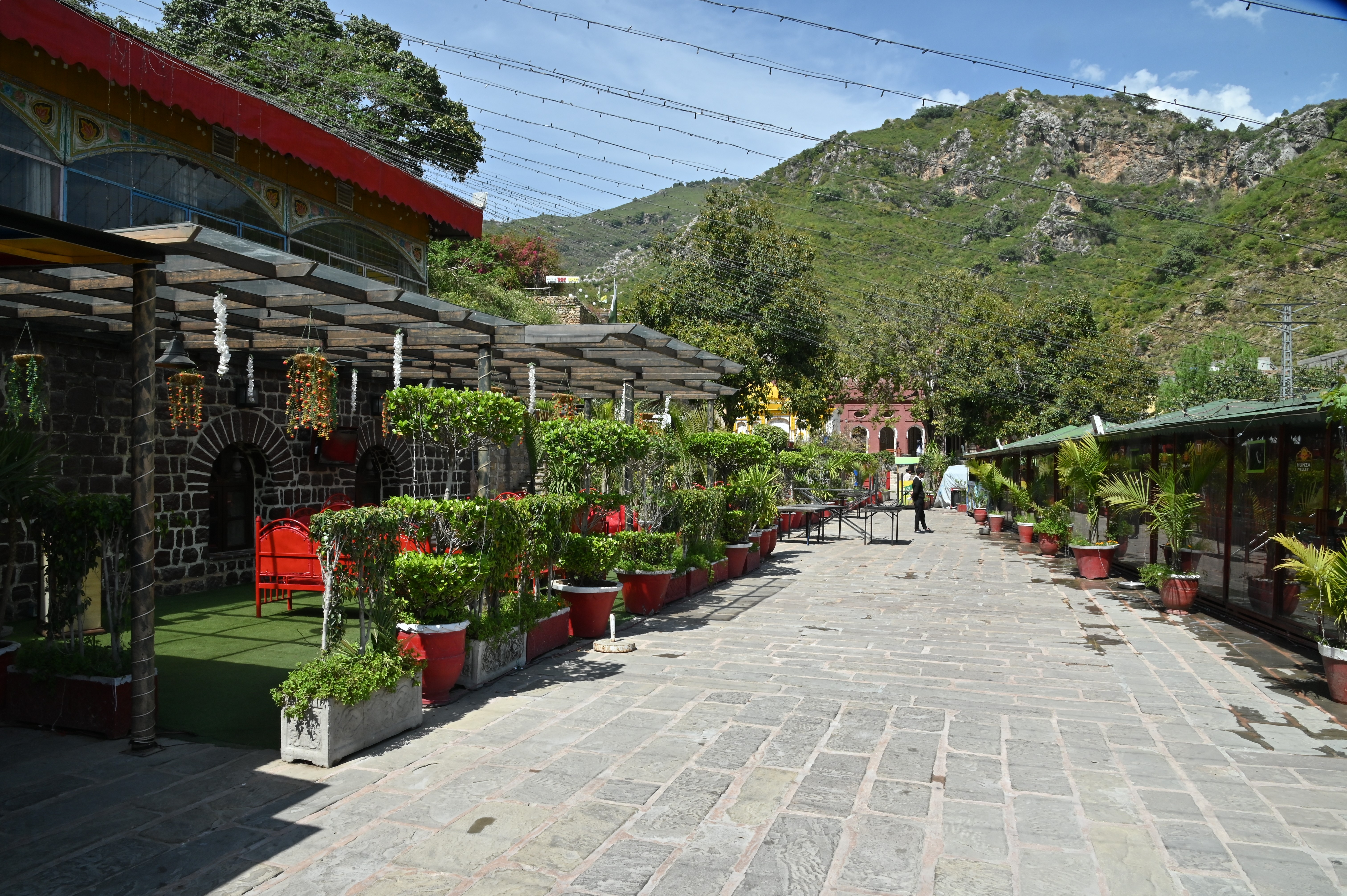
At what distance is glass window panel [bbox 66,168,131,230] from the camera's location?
8641 mm

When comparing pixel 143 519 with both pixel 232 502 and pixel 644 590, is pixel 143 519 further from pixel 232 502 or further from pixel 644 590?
pixel 232 502

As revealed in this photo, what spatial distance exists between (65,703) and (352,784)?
2100mm

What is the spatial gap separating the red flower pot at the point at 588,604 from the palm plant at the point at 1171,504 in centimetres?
721

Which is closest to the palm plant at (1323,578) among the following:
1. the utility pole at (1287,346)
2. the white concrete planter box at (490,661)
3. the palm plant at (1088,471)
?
the white concrete planter box at (490,661)

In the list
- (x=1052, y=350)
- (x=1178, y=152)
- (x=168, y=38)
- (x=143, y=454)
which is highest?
(x=1178, y=152)

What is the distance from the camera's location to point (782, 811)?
414 cm

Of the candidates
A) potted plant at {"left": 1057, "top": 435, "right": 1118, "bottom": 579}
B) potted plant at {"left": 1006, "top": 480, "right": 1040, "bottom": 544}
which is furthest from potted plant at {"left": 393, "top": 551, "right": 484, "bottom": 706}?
potted plant at {"left": 1006, "top": 480, "right": 1040, "bottom": 544}

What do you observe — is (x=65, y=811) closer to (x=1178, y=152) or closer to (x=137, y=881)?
(x=137, y=881)

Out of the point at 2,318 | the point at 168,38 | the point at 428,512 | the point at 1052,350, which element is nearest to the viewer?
the point at 428,512

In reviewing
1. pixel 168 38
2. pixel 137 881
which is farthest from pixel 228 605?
pixel 168 38

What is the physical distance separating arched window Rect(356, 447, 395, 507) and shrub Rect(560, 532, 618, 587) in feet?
22.3

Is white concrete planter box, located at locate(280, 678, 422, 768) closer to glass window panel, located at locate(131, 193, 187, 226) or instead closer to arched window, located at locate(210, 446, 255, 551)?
arched window, located at locate(210, 446, 255, 551)

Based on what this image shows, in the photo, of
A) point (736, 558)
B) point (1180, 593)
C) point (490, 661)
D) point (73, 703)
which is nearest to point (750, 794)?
point (490, 661)

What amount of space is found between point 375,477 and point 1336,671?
40.9 ft
